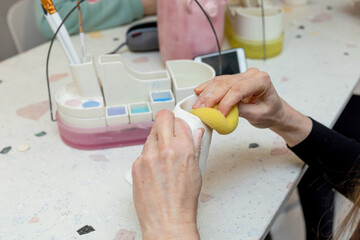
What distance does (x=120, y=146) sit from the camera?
620mm

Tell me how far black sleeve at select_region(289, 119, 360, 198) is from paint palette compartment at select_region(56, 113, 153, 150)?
237mm

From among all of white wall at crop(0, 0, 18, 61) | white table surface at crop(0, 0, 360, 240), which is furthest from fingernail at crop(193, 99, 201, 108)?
white wall at crop(0, 0, 18, 61)

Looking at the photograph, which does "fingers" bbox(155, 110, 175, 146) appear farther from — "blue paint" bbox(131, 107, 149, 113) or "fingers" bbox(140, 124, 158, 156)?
"blue paint" bbox(131, 107, 149, 113)

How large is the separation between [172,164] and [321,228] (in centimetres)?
49

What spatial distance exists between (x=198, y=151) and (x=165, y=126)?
5 centimetres

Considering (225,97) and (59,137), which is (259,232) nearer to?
(225,97)

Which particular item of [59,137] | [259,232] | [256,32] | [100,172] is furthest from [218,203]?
[256,32]

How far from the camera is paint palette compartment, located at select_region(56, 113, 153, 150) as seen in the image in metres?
0.60

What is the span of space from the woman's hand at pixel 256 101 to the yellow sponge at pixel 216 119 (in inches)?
0.5

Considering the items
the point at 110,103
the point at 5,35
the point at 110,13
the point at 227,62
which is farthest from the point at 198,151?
the point at 5,35

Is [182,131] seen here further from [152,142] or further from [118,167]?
[118,167]

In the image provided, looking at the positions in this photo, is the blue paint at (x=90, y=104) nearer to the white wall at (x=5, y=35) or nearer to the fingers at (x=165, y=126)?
the fingers at (x=165, y=126)

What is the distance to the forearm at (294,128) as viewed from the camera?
1.88 feet

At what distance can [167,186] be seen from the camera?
404mm
